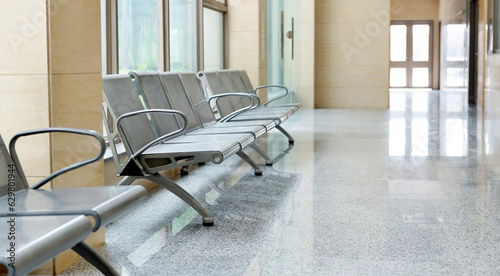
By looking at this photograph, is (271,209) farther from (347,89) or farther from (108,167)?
(347,89)

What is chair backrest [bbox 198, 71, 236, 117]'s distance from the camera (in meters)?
5.75

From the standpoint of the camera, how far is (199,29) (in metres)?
7.04

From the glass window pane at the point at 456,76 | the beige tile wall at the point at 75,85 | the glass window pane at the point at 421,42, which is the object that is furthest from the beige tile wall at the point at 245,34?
the glass window pane at the point at 421,42

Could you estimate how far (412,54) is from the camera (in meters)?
23.8

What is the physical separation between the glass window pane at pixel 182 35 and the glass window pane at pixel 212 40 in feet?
1.77

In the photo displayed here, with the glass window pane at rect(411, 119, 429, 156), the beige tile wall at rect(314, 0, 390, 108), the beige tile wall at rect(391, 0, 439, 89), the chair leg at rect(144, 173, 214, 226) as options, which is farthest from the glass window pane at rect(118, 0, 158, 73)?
the beige tile wall at rect(391, 0, 439, 89)

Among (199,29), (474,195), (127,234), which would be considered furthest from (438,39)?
(127,234)

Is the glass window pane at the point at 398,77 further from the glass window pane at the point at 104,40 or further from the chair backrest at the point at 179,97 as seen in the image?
the glass window pane at the point at 104,40

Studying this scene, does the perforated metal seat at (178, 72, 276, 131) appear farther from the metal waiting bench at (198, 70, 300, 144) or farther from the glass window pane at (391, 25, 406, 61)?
the glass window pane at (391, 25, 406, 61)

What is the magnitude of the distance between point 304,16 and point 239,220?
10.4 m

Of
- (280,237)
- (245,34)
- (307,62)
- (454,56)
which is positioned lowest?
(280,237)

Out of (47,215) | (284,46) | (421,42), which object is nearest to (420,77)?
(421,42)

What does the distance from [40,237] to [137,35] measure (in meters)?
3.95

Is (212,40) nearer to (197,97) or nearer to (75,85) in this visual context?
(197,97)
